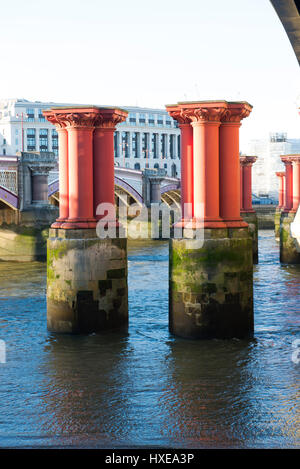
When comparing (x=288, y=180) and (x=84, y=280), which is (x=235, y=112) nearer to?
(x=84, y=280)

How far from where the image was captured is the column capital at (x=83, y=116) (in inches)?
523

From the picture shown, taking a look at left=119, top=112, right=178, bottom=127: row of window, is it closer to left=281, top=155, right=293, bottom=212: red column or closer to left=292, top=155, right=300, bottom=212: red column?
left=281, top=155, right=293, bottom=212: red column

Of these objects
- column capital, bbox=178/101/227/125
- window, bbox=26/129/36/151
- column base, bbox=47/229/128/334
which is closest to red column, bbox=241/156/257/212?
column base, bbox=47/229/128/334

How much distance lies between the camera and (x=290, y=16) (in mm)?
4656

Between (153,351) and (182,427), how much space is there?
372cm

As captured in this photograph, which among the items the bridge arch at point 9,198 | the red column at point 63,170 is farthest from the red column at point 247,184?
the red column at point 63,170

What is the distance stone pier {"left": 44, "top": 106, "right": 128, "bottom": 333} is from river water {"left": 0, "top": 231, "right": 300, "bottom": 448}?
45 centimetres

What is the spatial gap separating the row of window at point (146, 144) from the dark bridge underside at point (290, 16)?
93.9 m

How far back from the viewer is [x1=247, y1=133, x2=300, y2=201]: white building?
269ft

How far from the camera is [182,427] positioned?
873cm

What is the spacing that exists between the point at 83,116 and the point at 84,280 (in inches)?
119

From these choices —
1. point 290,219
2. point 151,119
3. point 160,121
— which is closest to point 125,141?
point 151,119
